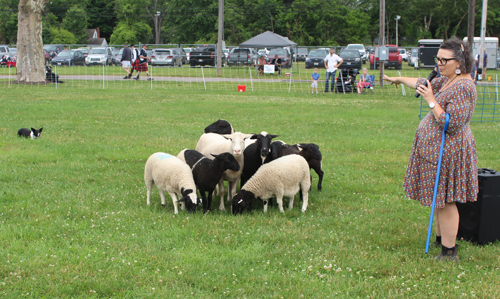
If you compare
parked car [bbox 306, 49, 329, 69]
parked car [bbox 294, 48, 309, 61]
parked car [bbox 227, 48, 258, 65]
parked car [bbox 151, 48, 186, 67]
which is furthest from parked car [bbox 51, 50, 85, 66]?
parked car [bbox 294, 48, 309, 61]

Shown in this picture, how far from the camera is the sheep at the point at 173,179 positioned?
669cm

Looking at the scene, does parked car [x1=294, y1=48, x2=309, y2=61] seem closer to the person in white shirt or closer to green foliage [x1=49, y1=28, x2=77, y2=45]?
the person in white shirt

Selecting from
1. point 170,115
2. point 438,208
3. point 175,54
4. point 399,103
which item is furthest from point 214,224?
point 175,54

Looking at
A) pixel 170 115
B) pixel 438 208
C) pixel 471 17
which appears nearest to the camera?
pixel 438 208

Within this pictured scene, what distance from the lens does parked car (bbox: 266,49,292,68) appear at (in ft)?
136

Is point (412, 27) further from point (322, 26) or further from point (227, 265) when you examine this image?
point (227, 265)

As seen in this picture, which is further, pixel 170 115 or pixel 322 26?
pixel 322 26

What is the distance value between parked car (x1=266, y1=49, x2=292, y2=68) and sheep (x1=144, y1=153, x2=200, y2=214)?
3428cm

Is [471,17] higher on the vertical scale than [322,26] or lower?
lower

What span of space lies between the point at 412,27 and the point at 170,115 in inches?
2877

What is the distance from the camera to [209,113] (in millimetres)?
16641

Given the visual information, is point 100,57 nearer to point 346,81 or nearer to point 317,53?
point 317,53

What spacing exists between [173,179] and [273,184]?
1448 millimetres

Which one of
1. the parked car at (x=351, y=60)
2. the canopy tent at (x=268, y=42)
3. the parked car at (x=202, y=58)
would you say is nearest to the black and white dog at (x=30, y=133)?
the parked car at (x=351, y=60)
